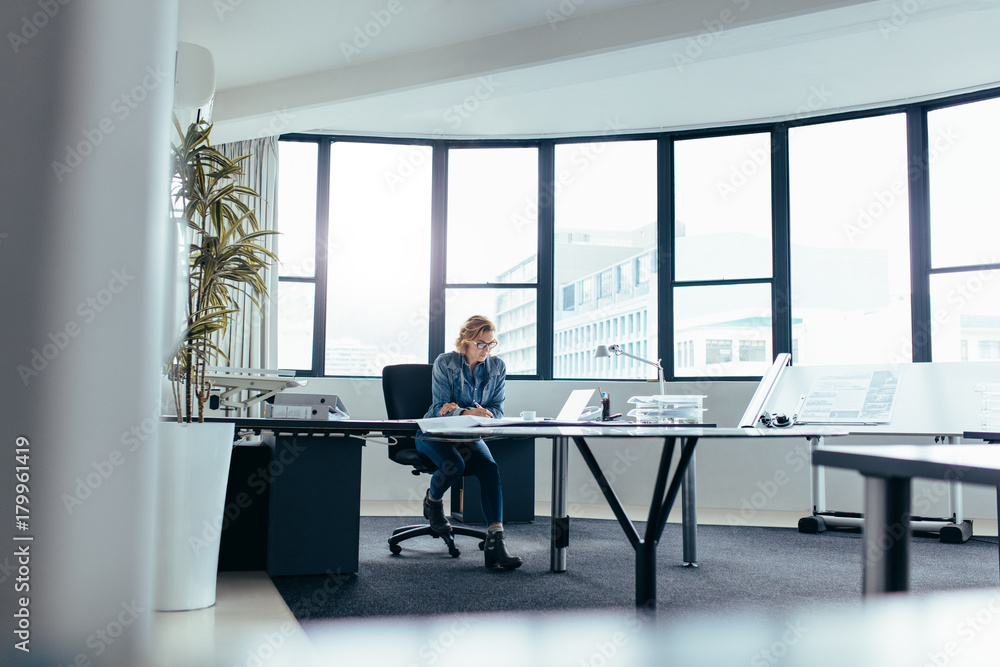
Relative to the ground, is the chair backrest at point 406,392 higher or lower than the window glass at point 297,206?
lower

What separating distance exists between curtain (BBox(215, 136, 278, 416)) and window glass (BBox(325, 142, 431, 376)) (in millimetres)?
441

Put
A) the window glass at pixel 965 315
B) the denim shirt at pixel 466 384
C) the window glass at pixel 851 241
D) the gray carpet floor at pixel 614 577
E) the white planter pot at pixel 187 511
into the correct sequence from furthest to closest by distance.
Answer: the window glass at pixel 851 241 → the window glass at pixel 965 315 → the denim shirt at pixel 466 384 → the gray carpet floor at pixel 614 577 → the white planter pot at pixel 187 511

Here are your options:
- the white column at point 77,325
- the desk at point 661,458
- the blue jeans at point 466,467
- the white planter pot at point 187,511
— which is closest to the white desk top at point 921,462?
the desk at point 661,458

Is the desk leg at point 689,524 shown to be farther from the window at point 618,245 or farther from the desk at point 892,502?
the desk at point 892,502

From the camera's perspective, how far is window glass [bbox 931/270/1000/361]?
4.96m

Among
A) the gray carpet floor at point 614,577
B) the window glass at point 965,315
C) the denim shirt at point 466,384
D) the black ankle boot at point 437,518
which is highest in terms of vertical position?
the window glass at point 965,315

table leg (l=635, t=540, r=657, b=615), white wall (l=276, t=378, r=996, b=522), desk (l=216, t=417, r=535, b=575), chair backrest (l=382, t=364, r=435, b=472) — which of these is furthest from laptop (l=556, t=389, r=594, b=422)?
table leg (l=635, t=540, r=657, b=615)

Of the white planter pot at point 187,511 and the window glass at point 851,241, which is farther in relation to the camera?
the window glass at point 851,241

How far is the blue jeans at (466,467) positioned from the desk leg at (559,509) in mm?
294

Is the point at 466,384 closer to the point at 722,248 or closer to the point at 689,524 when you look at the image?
the point at 689,524

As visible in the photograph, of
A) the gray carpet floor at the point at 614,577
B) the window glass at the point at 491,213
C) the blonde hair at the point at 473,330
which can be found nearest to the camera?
the gray carpet floor at the point at 614,577

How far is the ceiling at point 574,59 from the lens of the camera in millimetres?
4094

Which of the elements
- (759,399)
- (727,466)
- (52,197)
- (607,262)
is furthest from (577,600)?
(607,262)

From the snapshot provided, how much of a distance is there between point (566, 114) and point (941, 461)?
4982mm
